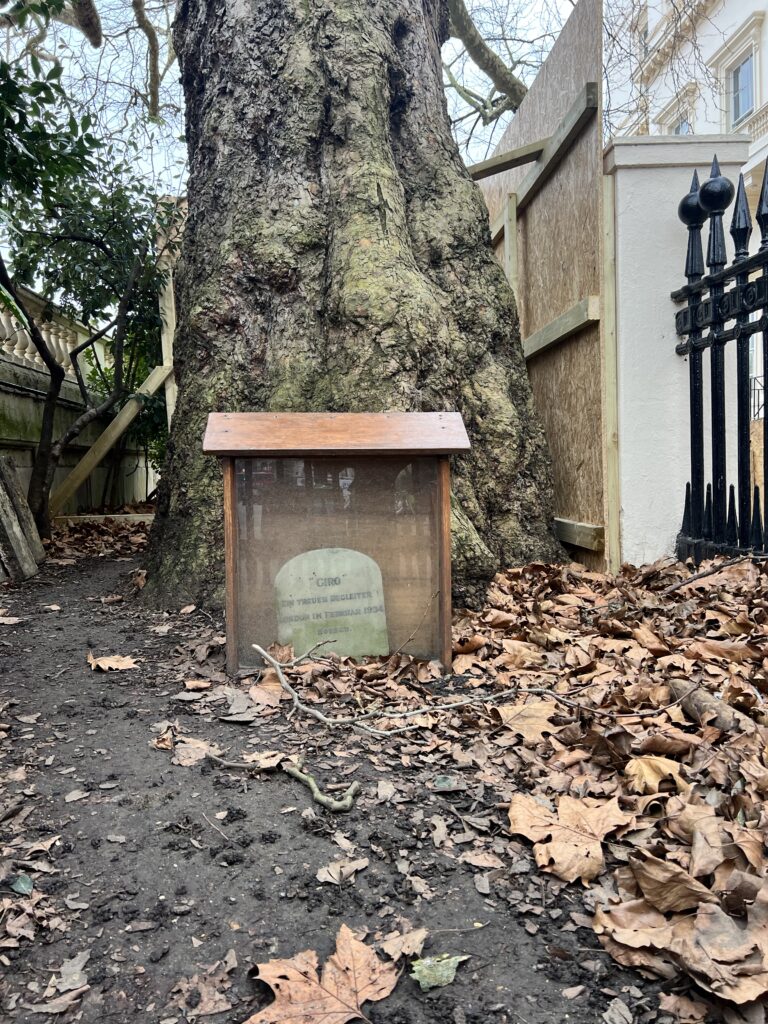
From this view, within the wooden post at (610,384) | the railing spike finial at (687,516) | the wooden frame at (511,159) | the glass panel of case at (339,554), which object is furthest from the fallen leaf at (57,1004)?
the wooden frame at (511,159)

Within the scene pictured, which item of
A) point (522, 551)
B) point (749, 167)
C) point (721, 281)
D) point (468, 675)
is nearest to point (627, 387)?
point (721, 281)

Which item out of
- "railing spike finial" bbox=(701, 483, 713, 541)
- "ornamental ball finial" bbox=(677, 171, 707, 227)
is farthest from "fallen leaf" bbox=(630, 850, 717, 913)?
"ornamental ball finial" bbox=(677, 171, 707, 227)

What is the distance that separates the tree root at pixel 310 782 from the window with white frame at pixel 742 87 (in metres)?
18.7

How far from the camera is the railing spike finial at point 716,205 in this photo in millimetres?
3590

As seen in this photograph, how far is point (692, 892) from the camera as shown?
142 centimetres

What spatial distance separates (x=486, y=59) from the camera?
38.5 ft

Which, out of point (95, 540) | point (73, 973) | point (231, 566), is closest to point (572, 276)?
point (231, 566)

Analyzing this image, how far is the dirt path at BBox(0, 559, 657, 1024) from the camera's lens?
1.30 meters

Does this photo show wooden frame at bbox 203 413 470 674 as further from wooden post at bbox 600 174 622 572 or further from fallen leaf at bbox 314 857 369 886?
wooden post at bbox 600 174 622 572

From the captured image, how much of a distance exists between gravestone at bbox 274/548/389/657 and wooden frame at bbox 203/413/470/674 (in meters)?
0.20

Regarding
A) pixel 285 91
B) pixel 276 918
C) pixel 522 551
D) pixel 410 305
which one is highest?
pixel 285 91

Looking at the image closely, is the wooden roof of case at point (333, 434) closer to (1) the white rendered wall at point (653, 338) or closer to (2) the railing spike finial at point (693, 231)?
(1) the white rendered wall at point (653, 338)

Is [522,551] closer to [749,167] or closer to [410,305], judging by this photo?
[410,305]

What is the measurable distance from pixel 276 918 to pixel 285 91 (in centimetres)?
385
